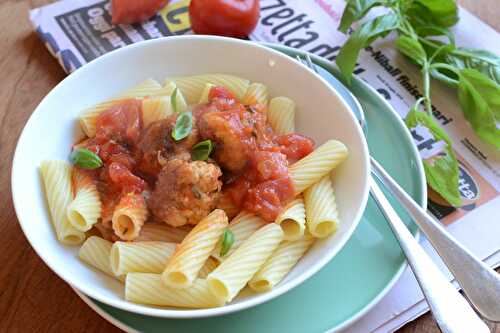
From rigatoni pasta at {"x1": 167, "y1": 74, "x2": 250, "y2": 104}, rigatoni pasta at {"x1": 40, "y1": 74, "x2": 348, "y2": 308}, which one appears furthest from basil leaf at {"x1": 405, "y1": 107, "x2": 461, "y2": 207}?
rigatoni pasta at {"x1": 167, "y1": 74, "x2": 250, "y2": 104}

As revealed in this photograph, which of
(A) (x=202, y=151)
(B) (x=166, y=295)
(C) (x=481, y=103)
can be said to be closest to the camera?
(B) (x=166, y=295)

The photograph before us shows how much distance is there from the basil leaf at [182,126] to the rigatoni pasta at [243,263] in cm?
38

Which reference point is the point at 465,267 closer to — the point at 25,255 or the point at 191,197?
the point at 191,197

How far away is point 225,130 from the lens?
1.72m

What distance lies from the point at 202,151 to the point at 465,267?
87cm

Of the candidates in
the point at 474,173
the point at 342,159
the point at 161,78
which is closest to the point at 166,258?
the point at 342,159

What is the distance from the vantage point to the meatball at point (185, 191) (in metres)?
1.60

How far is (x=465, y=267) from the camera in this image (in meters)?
1.63

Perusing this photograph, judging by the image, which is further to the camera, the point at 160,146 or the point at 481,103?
the point at 481,103

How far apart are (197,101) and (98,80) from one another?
364 mm

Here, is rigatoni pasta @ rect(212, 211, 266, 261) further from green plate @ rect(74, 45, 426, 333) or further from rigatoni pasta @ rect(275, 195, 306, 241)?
green plate @ rect(74, 45, 426, 333)

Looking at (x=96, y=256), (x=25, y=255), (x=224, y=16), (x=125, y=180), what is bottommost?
(x=25, y=255)

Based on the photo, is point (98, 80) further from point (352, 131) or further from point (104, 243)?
point (352, 131)

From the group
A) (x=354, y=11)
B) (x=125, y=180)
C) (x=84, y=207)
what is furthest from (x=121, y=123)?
(x=354, y=11)
